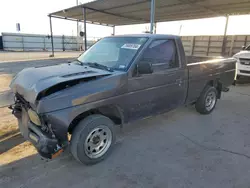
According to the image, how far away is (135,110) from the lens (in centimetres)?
319

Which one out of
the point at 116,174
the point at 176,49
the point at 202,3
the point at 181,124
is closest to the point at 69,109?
the point at 116,174

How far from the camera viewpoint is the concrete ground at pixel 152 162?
2506 mm

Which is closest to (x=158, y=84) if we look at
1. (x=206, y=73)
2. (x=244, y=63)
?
(x=206, y=73)

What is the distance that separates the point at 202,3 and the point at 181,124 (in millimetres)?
8612

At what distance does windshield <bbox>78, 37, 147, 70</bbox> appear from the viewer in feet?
10.4

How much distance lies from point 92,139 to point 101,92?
0.75 m

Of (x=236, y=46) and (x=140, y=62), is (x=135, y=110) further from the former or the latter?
(x=236, y=46)

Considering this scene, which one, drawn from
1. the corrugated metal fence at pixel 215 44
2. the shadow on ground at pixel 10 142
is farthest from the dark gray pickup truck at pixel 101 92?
the corrugated metal fence at pixel 215 44

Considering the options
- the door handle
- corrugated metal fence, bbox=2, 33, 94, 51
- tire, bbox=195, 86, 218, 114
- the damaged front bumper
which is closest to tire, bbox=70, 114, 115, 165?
the damaged front bumper

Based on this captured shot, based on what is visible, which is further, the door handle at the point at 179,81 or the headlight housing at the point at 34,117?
the door handle at the point at 179,81

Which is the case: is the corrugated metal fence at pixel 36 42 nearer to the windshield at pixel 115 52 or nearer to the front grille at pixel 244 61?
the front grille at pixel 244 61

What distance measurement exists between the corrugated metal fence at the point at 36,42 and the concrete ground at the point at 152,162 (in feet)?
104

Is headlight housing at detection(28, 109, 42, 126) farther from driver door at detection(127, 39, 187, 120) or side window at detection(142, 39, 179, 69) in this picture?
side window at detection(142, 39, 179, 69)

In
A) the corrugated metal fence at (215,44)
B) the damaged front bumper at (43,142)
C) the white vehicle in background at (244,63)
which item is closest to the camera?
the damaged front bumper at (43,142)
